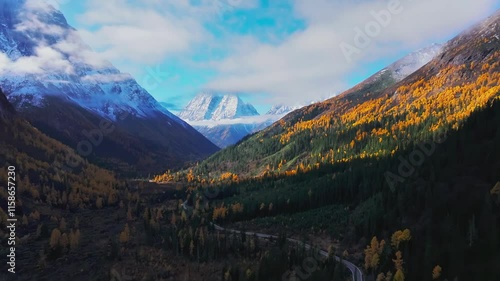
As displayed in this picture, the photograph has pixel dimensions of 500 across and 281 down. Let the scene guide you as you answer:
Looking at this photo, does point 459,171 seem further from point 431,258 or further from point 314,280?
point 314,280

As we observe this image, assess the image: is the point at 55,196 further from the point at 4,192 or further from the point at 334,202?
the point at 334,202

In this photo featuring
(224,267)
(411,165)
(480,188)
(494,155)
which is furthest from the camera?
(411,165)

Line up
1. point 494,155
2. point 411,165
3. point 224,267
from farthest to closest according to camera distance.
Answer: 1. point 411,165
2. point 494,155
3. point 224,267

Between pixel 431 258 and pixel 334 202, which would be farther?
pixel 334 202

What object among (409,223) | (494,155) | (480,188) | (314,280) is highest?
(494,155)

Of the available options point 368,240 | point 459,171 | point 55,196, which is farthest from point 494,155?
point 55,196

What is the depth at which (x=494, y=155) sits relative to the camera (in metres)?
144

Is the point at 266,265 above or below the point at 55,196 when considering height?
below

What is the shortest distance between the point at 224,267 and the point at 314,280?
955 inches

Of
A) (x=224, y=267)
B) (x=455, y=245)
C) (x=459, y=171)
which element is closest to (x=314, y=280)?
(x=224, y=267)

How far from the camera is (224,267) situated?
109 meters

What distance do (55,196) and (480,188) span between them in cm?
17396

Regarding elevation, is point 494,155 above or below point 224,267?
above

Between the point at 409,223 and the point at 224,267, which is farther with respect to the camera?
the point at 409,223
